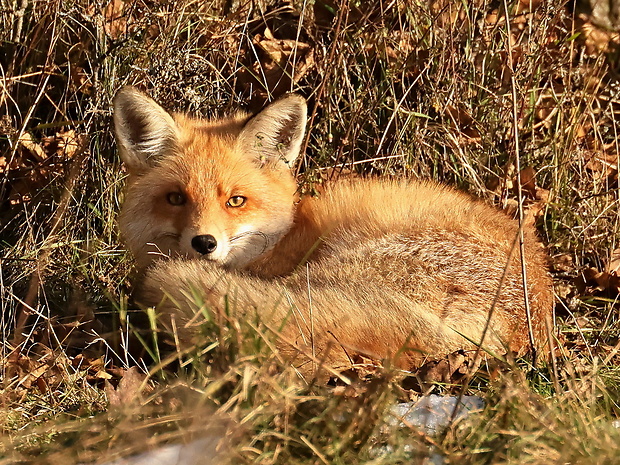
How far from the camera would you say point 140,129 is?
346 cm

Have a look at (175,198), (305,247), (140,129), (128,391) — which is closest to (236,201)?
(175,198)

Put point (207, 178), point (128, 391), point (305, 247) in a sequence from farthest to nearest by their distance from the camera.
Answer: point (305, 247) < point (207, 178) < point (128, 391)

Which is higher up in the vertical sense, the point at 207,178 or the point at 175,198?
the point at 207,178

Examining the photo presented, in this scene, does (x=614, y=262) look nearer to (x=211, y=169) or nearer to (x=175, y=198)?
(x=211, y=169)

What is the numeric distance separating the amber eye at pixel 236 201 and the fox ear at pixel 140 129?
1.43 feet

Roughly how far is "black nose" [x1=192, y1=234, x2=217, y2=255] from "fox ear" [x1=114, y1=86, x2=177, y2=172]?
635 mm

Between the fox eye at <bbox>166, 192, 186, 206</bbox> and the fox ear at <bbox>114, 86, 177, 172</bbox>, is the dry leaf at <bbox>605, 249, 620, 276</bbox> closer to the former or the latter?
the fox eye at <bbox>166, 192, 186, 206</bbox>

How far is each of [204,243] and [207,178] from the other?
1.28 ft

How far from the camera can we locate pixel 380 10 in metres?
4.18

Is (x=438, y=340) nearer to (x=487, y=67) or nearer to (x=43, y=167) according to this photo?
(x=487, y=67)

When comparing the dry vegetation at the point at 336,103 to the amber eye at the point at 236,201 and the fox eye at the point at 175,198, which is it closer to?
the amber eye at the point at 236,201

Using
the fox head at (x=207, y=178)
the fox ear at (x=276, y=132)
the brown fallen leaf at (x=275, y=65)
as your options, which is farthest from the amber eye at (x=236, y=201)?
the brown fallen leaf at (x=275, y=65)

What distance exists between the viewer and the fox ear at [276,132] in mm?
3354

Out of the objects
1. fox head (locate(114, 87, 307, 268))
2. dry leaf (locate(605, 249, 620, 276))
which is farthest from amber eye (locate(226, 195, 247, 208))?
dry leaf (locate(605, 249, 620, 276))
